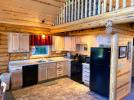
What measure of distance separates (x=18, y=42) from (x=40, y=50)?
1.22 m

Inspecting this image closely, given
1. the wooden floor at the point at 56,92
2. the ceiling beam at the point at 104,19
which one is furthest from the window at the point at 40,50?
the ceiling beam at the point at 104,19

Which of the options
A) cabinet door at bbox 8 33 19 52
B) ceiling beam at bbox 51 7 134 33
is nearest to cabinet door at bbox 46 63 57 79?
cabinet door at bbox 8 33 19 52

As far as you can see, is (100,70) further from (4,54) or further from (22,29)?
(4,54)

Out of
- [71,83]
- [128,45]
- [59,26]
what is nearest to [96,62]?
[128,45]

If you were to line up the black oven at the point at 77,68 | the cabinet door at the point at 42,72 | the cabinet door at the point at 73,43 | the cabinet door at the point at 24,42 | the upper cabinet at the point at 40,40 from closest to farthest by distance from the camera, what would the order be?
the cabinet door at the point at 24,42
the cabinet door at the point at 42,72
the upper cabinet at the point at 40,40
the black oven at the point at 77,68
the cabinet door at the point at 73,43

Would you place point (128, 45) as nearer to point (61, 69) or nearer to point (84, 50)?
point (84, 50)

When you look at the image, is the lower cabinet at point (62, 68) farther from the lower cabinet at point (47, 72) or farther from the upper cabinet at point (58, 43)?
the upper cabinet at point (58, 43)

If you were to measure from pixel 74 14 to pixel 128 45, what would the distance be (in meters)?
1.90

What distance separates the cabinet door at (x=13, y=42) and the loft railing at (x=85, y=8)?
5.46ft

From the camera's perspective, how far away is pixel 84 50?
17.8 ft

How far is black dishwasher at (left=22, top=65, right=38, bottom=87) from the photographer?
4293mm

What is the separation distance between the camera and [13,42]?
4.31m

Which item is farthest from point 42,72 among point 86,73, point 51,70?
point 86,73

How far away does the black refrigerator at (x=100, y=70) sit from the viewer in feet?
11.4
